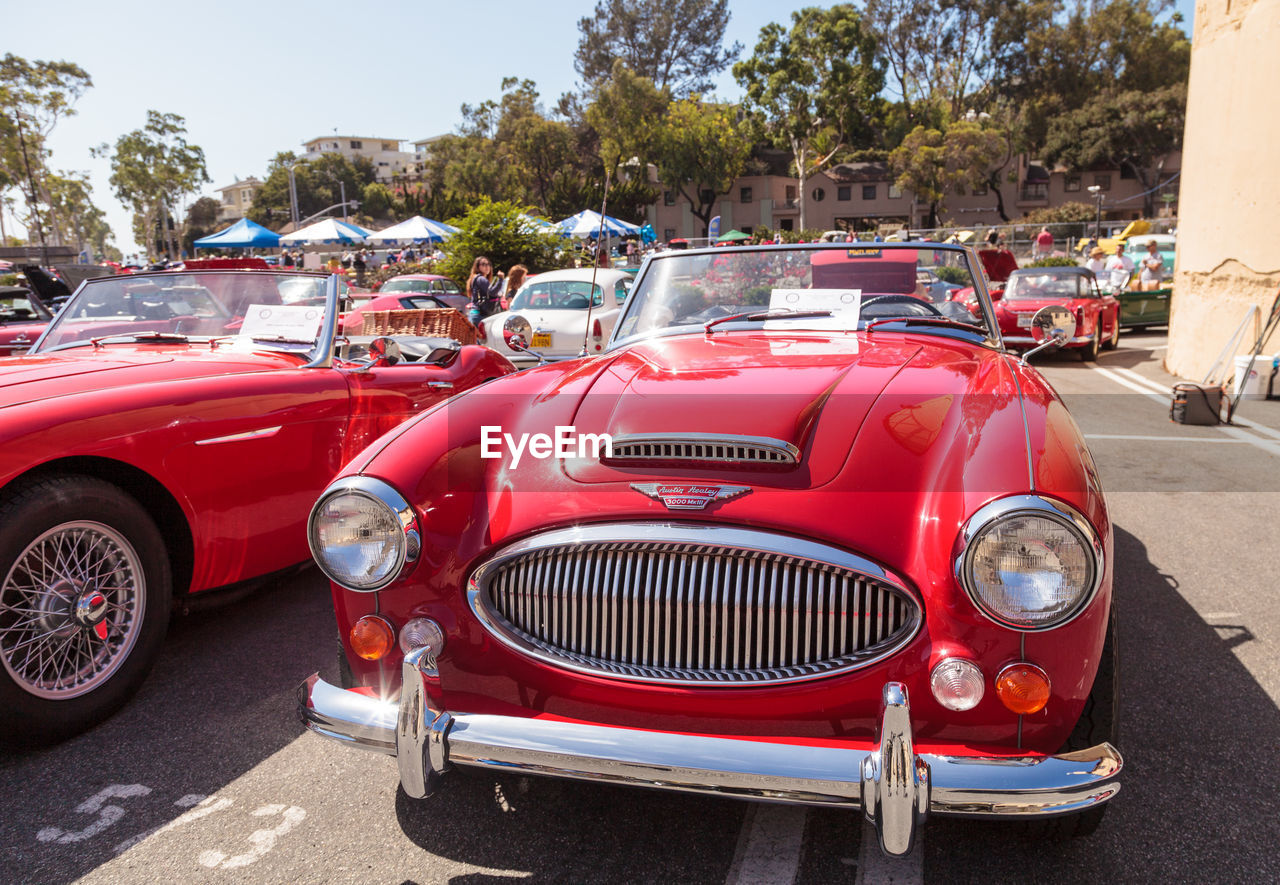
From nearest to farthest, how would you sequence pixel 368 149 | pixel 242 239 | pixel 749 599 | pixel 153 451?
pixel 749 599
pixel 153 451
pixel 242 239
pixel 368 149

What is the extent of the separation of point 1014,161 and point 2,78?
194 ft

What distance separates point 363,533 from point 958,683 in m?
1.47

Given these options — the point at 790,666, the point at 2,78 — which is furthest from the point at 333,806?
the point at 2,78

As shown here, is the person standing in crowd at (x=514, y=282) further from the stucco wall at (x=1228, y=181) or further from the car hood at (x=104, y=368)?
the car hood at (x=104, y=368)

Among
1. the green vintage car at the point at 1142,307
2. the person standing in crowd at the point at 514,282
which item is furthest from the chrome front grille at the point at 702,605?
the green vintage car at the point at 1142,307

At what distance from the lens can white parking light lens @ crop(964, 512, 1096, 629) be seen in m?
1.91

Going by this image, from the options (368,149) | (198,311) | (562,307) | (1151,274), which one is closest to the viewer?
(198,311)

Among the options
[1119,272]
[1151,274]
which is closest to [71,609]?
[1151,274]

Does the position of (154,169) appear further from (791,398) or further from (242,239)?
(791,398)

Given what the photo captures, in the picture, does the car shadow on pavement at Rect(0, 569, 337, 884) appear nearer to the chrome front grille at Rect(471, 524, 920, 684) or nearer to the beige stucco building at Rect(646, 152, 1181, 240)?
the chrome front grille at Rect(471, 524, 920, 684)

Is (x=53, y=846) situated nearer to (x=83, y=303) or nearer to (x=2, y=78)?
(x=83, y=303)

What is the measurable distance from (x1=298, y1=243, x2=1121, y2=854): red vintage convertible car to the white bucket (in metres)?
8.20

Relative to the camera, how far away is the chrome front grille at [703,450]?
2.20m

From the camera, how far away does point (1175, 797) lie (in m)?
2.50
